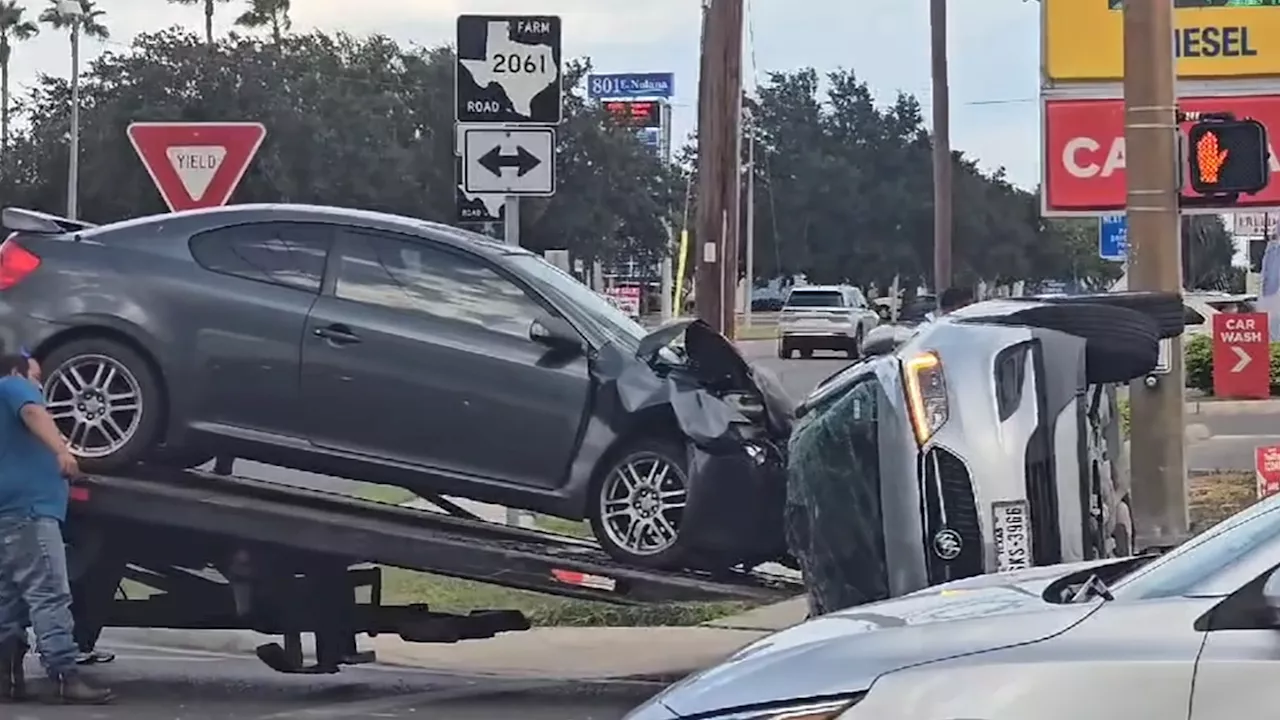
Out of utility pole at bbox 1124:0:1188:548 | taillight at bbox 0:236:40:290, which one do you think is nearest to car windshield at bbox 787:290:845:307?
utility pole at bbox 1124:0:1188:548

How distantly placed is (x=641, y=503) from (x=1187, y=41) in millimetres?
15352

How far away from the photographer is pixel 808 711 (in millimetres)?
3932

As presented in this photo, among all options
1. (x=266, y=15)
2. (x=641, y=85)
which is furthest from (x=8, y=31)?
(x=641, y=85)

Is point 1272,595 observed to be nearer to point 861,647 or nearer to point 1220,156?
point 861,647

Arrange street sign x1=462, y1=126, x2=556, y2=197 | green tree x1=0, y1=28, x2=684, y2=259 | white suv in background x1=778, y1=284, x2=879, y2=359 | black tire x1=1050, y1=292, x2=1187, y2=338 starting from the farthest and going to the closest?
green tree x1=0, y1=28, x2=684, y2=259
white suv in background x1=778, y1=284, x2=879, y2=359
street sign x1=462, y1=126, x2=556, y2=197
black tire x1=1050, y1=292, x2=1187, y2=338

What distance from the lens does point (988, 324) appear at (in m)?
7.18

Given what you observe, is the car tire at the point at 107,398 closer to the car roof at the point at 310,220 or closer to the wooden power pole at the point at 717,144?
the car roof at the point at 310,220

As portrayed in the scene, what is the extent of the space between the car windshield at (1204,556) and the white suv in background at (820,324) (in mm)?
38359

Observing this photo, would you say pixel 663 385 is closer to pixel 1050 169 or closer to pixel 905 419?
pixel 905 419

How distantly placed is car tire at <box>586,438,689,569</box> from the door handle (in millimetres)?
1308

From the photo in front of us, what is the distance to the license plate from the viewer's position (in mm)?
6613

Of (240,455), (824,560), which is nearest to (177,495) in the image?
(240,455)

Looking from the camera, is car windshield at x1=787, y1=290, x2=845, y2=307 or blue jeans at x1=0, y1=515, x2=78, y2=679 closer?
blue jeans at x1=0, y1=515, x2=78, y2=679

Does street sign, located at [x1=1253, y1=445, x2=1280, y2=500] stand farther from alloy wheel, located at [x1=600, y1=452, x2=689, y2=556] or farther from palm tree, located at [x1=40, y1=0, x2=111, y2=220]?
palm tree, located at [x1=40, y1=0, x2=111, y2=220]
